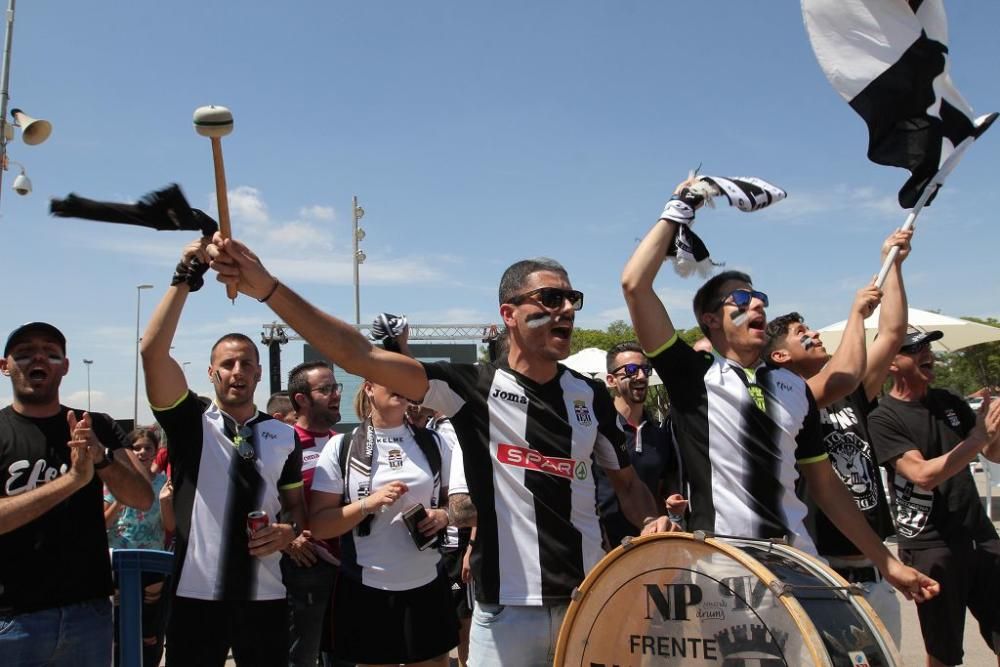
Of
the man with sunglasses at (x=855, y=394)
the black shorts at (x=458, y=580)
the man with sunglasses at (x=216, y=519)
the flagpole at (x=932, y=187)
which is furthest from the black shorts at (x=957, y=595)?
the man with sunglasses at (x=216, y=519)

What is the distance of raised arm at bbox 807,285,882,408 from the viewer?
155 inches

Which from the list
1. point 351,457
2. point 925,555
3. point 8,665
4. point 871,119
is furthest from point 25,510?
point 925,555

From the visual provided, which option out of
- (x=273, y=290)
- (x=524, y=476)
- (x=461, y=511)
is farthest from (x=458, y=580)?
(x=273, y=290)

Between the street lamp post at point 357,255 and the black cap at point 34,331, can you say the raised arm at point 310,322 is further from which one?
the street lamp post at point 357,255

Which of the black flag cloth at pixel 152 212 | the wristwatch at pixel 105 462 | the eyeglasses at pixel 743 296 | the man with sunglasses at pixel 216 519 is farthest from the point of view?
the wristwatch at pixel 105 462

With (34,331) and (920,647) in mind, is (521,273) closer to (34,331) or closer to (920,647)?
(34,331)

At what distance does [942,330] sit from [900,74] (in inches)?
278

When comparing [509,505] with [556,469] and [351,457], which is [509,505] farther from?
[351,457]

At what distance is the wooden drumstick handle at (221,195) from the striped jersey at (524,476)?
84cm

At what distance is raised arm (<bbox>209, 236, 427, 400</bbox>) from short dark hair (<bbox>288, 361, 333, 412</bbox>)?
3071mm

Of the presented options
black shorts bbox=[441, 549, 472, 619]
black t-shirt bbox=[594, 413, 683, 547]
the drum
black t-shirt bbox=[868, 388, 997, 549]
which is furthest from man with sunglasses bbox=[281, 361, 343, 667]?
black t-shirt bbox=[868, 388, 997, 549]

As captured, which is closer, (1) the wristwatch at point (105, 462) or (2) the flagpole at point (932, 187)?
(1) the wristwatch at point (105, 462)

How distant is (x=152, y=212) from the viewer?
309 centimetres

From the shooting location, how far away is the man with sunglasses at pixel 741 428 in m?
3.21
